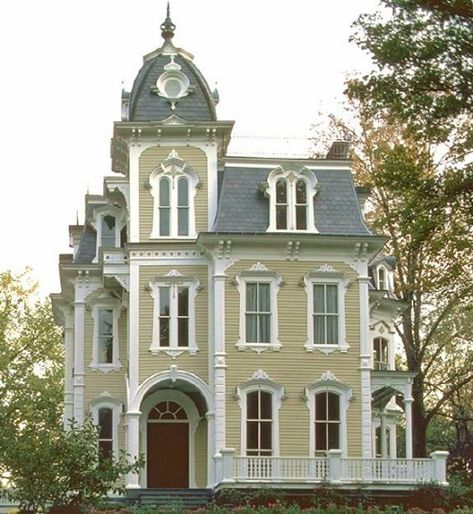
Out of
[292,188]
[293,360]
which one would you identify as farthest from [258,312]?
[292,188]

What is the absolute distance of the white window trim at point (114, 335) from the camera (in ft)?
162

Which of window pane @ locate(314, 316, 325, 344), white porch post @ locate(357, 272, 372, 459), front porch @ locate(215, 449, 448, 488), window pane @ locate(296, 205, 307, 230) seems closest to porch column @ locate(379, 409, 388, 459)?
white porch post @ locate(357, 272, 372, 459)

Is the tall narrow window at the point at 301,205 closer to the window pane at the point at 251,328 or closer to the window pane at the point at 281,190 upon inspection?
the window pane at the point at 281,190

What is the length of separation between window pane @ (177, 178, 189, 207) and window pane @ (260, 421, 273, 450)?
7.33 meters

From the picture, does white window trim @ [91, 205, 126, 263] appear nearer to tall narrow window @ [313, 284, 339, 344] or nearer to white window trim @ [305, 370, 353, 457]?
tall narrow window @ [313, 284, 339, 344]

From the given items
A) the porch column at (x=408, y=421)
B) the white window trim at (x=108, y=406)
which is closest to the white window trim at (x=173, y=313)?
the white window trim at (x=108, y=406)

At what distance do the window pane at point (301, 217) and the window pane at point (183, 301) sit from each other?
4070 millimetres

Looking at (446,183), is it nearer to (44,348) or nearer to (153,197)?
(153,197)

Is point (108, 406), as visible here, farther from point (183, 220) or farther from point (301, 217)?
point (301, 217)

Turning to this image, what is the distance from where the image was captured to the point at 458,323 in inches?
2352

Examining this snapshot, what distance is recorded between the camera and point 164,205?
4688cm

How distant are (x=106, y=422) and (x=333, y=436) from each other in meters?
8.06

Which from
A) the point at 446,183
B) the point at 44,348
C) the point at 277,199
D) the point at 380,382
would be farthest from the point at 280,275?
the point at 44,348

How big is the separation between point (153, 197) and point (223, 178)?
2386 millimetres
